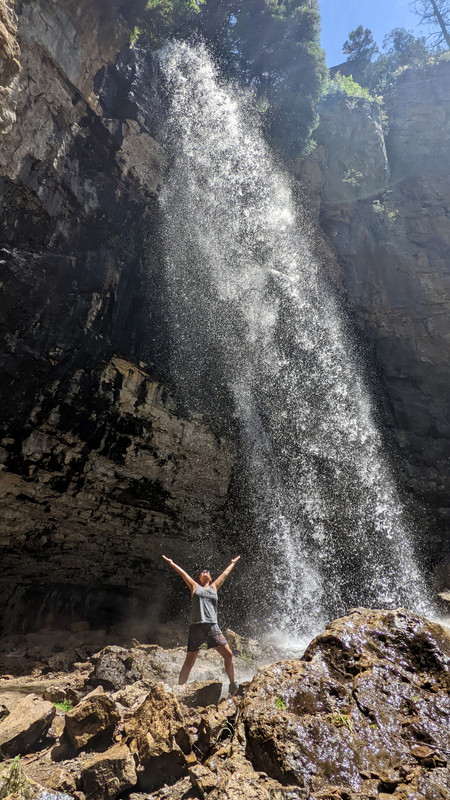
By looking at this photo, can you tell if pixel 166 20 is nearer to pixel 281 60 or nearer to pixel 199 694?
pixel 281 60

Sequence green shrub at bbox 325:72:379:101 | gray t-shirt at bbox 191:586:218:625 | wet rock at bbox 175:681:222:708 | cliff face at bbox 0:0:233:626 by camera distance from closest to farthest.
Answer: wet rock at bbox 175:681:222:708, gray t-shirt at bbox 191:586:218:625, cliff face at bbox 0:0:233:626, green shrub at bbox 325:72:379:101

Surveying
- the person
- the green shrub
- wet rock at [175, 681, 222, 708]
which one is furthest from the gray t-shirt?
the green shrub

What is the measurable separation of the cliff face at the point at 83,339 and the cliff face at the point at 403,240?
731cm

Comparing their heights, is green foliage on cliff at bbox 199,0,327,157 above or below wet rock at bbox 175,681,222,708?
above

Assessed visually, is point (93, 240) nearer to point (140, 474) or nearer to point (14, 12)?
Result: point (14, 12)

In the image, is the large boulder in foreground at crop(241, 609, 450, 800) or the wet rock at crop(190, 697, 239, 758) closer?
the large boulder in foreground at crop(241, 609, 450, 800)

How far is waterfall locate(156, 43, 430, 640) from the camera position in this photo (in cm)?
1083

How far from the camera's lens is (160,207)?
11078mm

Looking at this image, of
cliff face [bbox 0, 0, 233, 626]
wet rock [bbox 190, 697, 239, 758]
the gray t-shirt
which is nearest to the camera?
wet rock [bbox 190, 697, 239, 758]

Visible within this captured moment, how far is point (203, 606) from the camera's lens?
5.09 meters

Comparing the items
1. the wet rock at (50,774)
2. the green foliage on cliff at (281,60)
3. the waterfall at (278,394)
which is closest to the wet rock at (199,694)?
the wet rock at (50,774)

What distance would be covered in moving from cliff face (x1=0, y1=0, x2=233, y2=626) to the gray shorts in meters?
4.77

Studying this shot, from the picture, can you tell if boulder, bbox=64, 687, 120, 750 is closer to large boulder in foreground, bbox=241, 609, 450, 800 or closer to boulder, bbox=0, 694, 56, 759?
boulder, bbox=0, 694, 56, 759

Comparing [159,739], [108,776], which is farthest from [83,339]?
[108,776]
